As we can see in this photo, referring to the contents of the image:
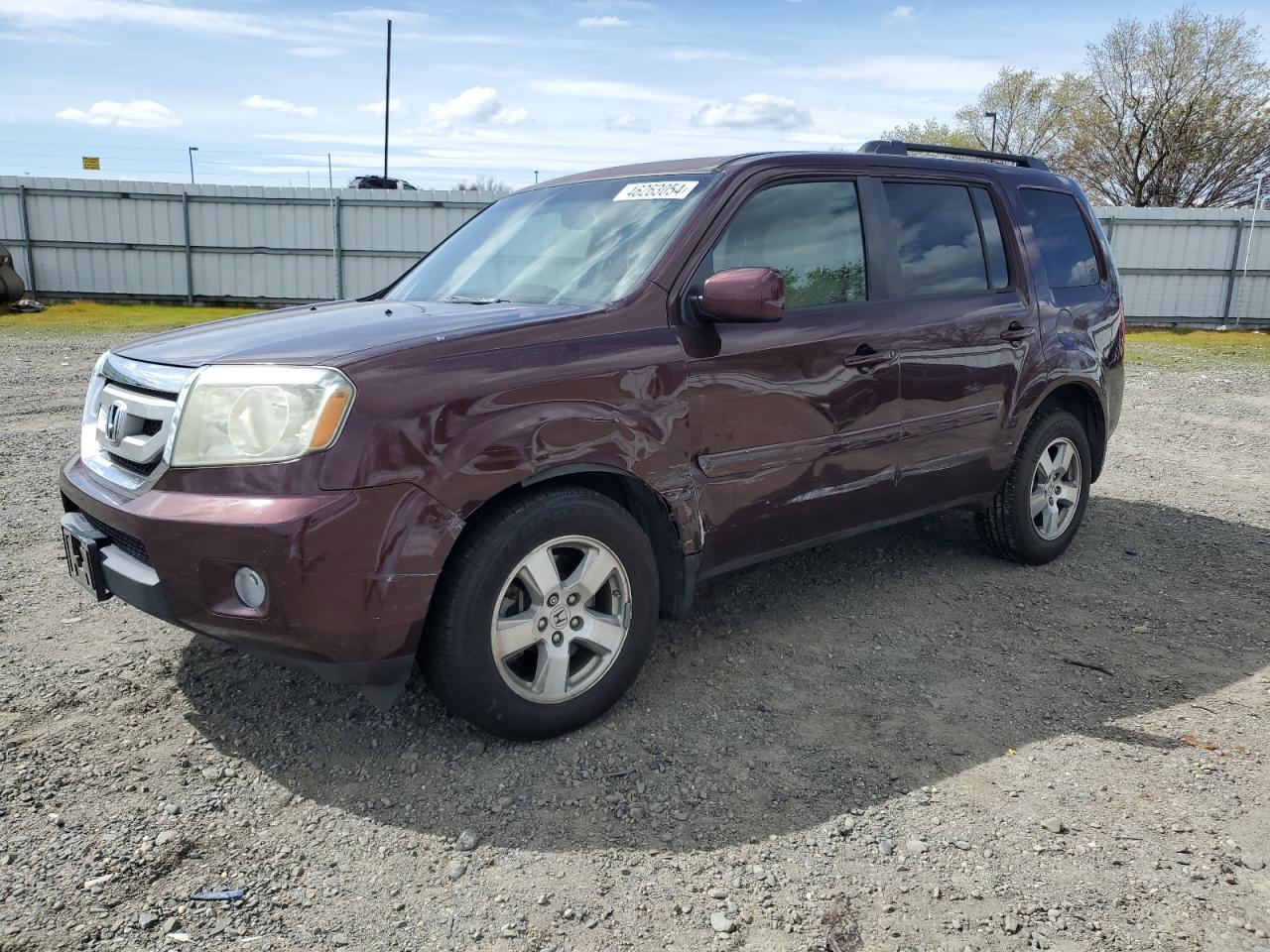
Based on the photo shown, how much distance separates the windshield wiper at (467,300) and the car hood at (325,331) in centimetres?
8

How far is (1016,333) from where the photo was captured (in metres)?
4.62

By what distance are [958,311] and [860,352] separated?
0.73 meters

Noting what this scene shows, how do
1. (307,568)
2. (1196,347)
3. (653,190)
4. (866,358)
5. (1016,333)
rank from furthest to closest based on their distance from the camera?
(1196,347)
(1016,333)
(866,358)
(653,190)
(307,568)

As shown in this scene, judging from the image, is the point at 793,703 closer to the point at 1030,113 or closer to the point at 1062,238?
the point at 1062,238

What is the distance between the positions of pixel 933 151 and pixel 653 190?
169 centimetres

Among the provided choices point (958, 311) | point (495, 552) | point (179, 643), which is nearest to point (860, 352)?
point (958, 311)

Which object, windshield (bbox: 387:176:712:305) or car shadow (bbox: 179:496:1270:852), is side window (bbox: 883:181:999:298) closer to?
windshield (bbox: 387:176:712:305)

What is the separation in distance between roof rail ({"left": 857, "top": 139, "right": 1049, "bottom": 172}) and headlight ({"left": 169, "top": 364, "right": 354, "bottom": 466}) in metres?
2.68

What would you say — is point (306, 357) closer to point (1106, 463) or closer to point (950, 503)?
point (950, 503)

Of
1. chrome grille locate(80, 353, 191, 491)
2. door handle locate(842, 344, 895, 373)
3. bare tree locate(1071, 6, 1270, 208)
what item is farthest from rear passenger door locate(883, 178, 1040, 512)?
bare tree locate(1071, 6, 1270, 208)

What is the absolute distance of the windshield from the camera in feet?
11.5

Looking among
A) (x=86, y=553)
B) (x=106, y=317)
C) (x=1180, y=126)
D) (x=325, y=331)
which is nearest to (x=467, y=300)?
(x=325, y=331)

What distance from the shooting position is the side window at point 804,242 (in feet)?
12.0

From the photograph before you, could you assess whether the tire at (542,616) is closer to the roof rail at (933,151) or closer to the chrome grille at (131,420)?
the chrome grille at (131,420)
